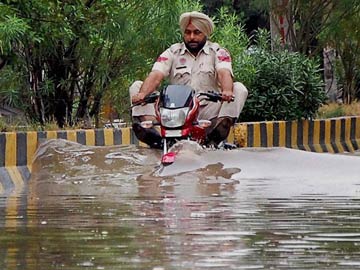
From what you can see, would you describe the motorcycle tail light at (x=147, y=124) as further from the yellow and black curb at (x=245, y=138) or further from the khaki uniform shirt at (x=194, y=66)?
the yellow and black curb at (x=245, y=138)

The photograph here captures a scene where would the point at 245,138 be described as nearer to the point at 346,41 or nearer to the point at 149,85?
the point at 149,85

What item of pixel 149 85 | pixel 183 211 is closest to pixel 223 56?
pixel 149 85

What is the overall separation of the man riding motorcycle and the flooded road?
382 millimetres

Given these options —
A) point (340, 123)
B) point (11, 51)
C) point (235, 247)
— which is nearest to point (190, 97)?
point (11, 51)

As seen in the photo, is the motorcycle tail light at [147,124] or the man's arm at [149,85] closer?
the motorcycle tail light at [147,124]

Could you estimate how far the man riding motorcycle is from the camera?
11469mm

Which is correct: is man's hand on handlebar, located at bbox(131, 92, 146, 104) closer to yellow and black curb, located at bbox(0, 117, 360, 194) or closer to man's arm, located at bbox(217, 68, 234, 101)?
man's arm, located at bbox(217, 68, 234, 101)

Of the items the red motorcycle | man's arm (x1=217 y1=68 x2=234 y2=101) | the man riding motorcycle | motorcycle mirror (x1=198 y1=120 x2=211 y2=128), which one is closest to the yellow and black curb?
the man riding motorcycle

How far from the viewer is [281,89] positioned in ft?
54.9

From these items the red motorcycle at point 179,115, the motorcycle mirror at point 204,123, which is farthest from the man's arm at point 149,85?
the motorcycle mirror at point 204,123

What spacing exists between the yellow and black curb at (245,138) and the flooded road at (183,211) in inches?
9.3

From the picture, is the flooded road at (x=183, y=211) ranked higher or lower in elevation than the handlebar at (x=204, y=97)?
lower

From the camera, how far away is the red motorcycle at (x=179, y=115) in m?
11.0

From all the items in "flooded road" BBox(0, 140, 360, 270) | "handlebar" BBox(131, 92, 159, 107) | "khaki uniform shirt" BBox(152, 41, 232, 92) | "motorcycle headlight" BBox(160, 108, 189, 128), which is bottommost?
"flooded road" BBox(0, 140, 360, 270)
